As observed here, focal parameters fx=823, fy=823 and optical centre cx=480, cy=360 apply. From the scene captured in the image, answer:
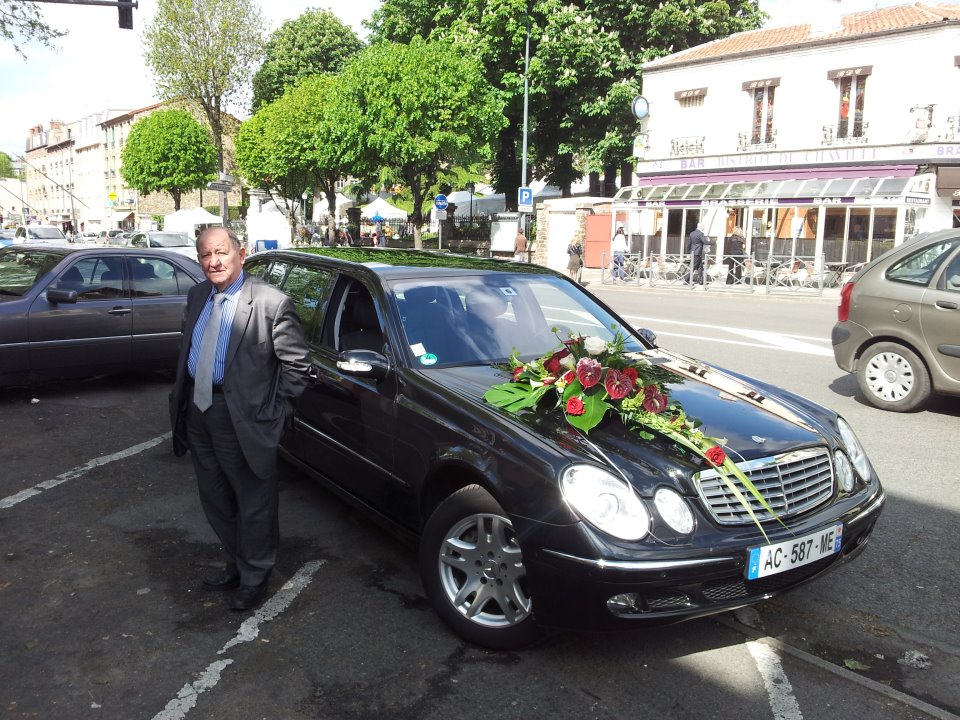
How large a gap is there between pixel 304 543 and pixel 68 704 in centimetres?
162

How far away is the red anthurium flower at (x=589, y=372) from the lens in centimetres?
331

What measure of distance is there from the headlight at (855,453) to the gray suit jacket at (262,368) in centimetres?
250

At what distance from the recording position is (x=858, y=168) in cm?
2770

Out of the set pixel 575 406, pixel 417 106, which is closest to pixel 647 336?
pixel 575 406

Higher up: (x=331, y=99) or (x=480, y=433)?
(x=331, y=99)

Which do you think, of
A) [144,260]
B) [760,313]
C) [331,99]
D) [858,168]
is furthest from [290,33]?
[144,260]

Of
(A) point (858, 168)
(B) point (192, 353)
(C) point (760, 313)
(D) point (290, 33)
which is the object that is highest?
(D) point (290, 33)

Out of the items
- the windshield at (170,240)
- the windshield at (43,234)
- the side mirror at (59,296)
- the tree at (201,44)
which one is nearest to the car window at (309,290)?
the side mirror at (59,296)

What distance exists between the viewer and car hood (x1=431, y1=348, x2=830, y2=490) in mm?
3115

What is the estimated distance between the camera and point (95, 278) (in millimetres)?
8172

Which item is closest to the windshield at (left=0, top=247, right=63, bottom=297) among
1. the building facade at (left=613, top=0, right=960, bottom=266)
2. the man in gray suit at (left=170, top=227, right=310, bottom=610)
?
the man in gray suit at (left=170, top=227, right=310, bottom=610)

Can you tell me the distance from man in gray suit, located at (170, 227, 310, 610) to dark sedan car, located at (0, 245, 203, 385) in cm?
473

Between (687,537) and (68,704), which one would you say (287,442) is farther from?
(687,537)

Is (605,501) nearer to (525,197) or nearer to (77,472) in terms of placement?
→ (77,472)
